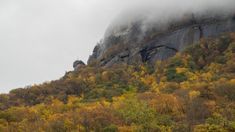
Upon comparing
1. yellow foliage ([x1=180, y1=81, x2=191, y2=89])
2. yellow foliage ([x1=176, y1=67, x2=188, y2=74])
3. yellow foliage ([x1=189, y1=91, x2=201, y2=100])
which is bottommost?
yellow foliage ([x1=189, y1=91, x2=201, y2=100])

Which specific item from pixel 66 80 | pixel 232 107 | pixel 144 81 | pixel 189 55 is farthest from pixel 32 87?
pixel 232 107

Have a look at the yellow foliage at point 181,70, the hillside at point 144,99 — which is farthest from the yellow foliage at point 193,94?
the yellow foliage at point 181,70

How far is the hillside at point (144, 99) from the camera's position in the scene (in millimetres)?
128750

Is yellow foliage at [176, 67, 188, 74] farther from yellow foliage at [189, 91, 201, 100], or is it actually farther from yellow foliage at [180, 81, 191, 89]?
yellow foliage at [189, 91, 201, 100]

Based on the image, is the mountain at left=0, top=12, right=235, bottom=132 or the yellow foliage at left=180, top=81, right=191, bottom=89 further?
the yellow foliage at left=180, top=81, right=191, bottom=89

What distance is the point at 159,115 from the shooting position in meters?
135

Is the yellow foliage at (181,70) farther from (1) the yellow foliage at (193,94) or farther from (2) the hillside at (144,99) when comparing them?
(1) the yellow foliage at (193,94)

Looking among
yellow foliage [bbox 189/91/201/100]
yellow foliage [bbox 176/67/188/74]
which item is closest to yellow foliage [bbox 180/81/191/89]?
yellow foliage [bbox 189/91/201/100]

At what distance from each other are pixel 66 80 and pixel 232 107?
77766mm

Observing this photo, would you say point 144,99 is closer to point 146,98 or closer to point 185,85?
point 146,98

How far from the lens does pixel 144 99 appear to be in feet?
500

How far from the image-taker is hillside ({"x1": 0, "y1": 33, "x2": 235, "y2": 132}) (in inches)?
5069

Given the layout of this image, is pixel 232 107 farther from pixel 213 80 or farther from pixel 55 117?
pixel 55 117

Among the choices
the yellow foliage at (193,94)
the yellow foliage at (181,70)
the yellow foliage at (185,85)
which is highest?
the yellow foliage at (181,70)
